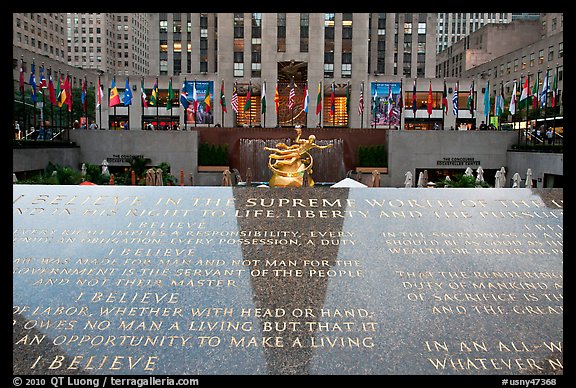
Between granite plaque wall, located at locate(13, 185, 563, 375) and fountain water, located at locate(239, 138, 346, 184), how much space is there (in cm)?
2597

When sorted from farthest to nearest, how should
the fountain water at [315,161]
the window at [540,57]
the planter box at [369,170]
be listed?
the window at [540,57]
the fountain water at [315,161]
the planter box at [369,170]

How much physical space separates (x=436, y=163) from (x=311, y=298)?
2968cm

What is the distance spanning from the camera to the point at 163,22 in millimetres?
77062

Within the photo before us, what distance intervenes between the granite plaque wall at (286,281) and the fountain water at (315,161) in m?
26.0

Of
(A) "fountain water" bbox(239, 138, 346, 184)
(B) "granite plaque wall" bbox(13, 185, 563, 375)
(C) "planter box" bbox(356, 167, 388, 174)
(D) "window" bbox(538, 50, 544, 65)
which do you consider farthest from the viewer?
(D) "window" bbox(538, 50, 544, 65)

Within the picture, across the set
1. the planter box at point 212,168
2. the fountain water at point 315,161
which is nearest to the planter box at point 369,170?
the fountain water at point 315,161

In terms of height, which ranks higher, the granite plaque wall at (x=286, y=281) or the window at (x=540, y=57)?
the window at (x=540, y=57)

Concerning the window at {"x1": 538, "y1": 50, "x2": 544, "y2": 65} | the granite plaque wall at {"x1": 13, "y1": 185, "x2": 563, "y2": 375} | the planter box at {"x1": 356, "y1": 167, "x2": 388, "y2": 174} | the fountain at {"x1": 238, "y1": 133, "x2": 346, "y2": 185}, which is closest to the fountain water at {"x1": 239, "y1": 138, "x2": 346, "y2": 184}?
the fountain at {"x1": 238, "y1": 133, "x2": 346, "y2": 185}

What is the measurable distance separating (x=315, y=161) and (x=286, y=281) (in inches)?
1110

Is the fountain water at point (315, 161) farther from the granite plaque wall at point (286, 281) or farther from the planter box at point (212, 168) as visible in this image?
the granite plaque wall at point (286, 281)

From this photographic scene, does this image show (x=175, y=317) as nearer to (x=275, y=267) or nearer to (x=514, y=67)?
(x=275, y=267)

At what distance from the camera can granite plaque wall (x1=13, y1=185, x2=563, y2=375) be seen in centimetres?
420

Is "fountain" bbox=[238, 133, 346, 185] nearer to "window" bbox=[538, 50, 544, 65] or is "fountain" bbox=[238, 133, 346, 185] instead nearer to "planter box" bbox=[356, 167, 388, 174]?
"planter box" bbox=[356, 167, 388, 174]

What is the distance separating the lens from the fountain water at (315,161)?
33281 mm
